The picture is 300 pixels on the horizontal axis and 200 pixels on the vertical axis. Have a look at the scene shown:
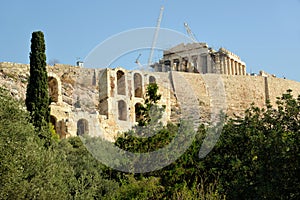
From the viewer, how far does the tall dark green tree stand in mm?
23172

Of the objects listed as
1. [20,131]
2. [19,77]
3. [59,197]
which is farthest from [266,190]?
[19,77]

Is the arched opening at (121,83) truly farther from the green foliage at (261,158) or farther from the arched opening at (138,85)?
the green foliage at (261,158)

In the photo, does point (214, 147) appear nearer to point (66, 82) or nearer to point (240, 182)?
point (240, 182)

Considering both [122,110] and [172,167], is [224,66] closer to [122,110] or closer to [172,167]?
[122,110]

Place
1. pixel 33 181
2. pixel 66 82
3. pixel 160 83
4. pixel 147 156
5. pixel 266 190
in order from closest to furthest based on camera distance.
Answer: pixel 266 190
pixel 33 181
pixel 147 156
pixel 66 82
pixel 160 83

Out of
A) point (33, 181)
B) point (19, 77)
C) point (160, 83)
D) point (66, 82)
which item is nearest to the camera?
point (33, 181)

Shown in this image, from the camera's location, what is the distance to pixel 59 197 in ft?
56.8

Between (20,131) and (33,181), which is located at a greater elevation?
(20,131)

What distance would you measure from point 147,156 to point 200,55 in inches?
1400

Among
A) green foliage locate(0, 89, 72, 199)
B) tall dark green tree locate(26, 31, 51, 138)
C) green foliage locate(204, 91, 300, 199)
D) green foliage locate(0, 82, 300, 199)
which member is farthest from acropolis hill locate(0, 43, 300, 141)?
green foliage locate(0, 89, 72, 199)

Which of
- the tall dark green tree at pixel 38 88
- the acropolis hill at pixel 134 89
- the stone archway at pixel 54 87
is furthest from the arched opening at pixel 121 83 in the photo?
the tall dark green tree at pixel 38 88

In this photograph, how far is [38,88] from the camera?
80.5 ft

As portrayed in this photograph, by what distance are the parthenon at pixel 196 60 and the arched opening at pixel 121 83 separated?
11.5m

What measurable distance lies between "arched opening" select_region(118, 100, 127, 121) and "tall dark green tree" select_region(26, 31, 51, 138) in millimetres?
15046
